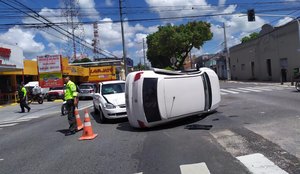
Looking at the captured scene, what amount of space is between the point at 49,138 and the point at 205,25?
56218 millimetres

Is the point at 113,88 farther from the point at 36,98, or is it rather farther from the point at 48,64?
the point at 48,64

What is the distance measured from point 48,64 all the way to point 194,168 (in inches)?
1253

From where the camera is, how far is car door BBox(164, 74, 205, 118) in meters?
11.7

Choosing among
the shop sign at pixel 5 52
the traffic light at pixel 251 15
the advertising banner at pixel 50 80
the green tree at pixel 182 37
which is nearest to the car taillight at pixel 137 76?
the shop sign at pixel 5 52

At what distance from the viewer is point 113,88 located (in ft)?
51.8

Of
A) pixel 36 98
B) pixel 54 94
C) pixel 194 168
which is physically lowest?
pixel 194 168

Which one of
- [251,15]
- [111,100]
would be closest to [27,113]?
[111,100]

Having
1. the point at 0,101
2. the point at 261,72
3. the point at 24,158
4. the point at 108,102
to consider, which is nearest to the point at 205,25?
the point at 261,72

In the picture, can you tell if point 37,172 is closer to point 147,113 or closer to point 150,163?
point 150,163

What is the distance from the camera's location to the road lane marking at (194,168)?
647cm

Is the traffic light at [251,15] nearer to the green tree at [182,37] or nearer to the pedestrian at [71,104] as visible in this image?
the pedestrian at [71,104]

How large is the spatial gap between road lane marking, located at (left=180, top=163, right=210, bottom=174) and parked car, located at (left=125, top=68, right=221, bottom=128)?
4.48 m

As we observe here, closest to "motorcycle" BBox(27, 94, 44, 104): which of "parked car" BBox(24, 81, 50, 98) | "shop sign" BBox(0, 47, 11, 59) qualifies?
"parked car" BBox(24, 81, 50, 98)

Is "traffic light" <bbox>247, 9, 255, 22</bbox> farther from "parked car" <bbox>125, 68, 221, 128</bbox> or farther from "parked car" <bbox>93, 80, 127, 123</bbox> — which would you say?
"parked car" <bbox>125, 68, 221, 128</bbox>
